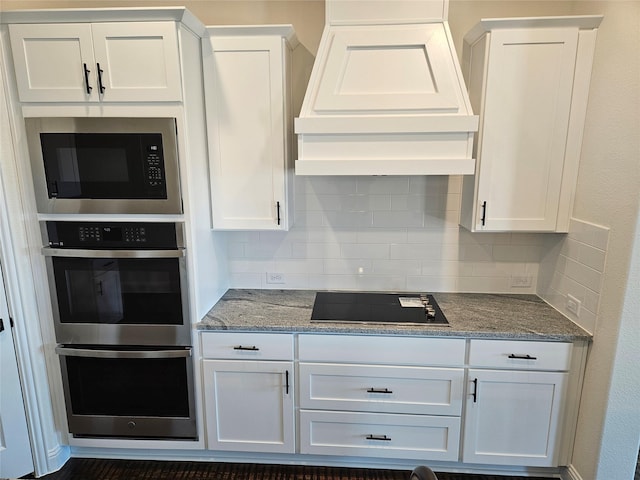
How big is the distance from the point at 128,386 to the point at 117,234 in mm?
865

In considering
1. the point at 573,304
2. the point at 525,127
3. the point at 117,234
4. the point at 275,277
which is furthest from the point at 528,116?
the point at 117,234

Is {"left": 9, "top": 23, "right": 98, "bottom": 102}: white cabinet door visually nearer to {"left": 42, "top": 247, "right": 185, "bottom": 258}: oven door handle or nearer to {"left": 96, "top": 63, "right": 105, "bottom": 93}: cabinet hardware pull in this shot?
{"left": 96, "top": 63, "right": 105, "bottom": 93}: cabinet hardware pull

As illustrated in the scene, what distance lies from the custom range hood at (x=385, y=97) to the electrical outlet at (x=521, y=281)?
102cm

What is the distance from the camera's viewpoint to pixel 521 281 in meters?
2.45

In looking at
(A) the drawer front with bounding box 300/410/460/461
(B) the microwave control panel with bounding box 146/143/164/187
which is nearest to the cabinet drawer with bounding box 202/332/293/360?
(A) the drawer front with bounding box 300/410/460/461

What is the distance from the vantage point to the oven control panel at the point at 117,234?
6.26 ft

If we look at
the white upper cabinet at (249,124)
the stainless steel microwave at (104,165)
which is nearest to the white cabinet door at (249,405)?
the white upper cabinet at (249,124)

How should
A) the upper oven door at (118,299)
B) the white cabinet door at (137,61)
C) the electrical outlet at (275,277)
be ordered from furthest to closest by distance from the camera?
the electrical outlet at (275,277) < the upper oven door at (118,299) < the white cabinet door at (137,61)

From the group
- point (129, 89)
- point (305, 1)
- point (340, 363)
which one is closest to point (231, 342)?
point (340, 363)

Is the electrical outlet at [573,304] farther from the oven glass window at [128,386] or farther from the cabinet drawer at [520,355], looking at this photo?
the oven glass window at [128,386]

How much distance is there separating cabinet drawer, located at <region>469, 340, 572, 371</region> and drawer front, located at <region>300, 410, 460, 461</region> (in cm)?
39

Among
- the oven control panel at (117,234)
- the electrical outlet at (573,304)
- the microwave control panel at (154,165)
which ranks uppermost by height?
the microwave control panel at (154,165)

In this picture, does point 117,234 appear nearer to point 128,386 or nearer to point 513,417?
point 128,386

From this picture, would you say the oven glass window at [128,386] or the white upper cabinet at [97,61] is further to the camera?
the oven glass window at [128,386]
